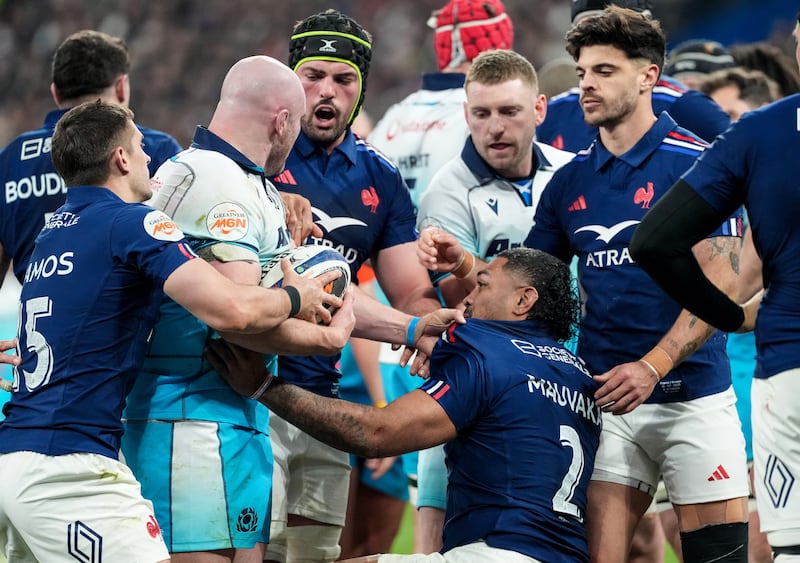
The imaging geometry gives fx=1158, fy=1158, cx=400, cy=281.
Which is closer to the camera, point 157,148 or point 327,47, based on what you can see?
point 327,47

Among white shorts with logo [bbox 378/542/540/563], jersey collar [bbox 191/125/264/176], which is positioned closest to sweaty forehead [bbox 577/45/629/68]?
jersey collar [bbox 191/125/264/176]

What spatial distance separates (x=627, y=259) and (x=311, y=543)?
1.94 metres

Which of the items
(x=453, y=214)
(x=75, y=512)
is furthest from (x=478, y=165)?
(x=75, y=512)

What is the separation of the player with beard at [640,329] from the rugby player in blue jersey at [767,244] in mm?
969

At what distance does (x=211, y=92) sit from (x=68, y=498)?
591 inches

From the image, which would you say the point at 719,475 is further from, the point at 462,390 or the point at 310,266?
the point at 310,266

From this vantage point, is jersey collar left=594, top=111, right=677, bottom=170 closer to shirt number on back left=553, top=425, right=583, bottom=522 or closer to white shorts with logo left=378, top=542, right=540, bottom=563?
shirt number on back left=553, top=425, right=583, bottom=522

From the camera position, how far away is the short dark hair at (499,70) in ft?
19.0

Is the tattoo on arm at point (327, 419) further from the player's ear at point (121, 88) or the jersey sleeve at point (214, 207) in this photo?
the player's ear at point (121, 88)

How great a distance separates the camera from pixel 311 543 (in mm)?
5355

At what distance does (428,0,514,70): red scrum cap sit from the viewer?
7418mm

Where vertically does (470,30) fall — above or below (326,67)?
above

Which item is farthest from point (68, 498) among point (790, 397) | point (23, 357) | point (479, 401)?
point (790, 397)

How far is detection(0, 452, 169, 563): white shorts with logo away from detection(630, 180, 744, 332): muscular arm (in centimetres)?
191
